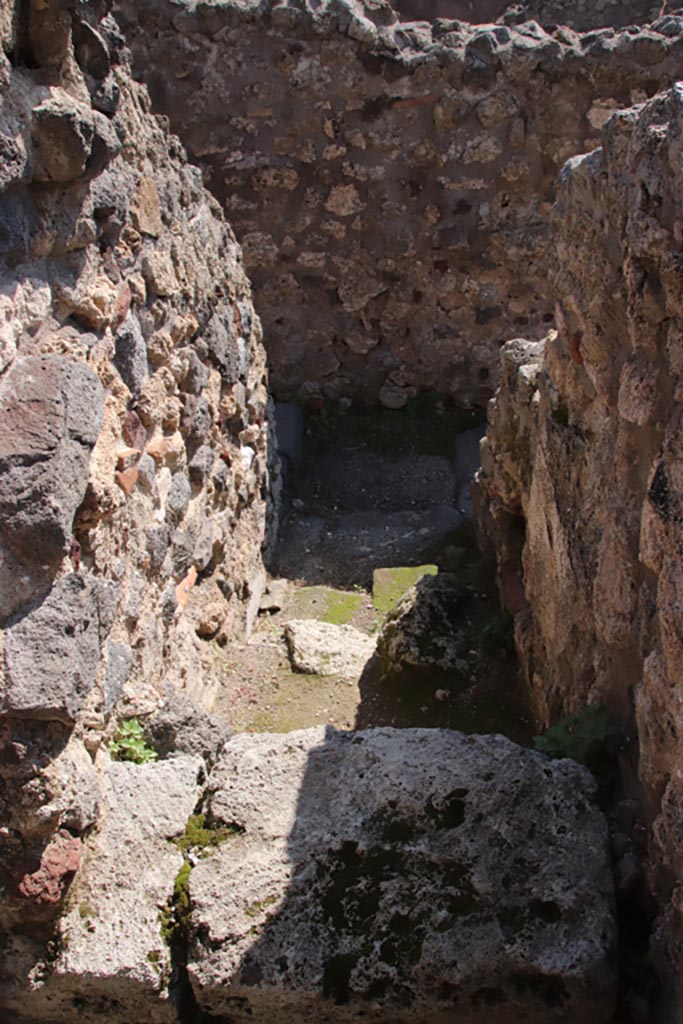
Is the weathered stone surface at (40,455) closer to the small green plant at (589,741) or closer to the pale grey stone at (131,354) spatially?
the pale grey stone at (131,354)

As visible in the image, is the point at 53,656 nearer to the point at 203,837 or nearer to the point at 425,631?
the point at 203,837

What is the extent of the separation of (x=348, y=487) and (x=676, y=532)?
3.90 metres

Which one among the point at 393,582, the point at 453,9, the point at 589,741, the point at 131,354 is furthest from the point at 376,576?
the point at 453,9

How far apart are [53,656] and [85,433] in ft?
1.63

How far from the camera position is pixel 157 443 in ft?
9.30

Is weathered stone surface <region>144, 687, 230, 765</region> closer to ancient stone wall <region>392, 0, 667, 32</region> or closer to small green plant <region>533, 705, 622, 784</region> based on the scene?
small green plant <region>533, 705, 622, 784</region>

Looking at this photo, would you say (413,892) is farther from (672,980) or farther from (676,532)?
(676,532)

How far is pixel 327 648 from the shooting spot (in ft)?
12.1

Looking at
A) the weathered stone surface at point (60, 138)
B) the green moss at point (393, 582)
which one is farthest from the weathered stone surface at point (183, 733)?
the green moss at point (393, 582)

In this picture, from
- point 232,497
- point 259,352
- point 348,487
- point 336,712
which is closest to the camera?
point 336,712

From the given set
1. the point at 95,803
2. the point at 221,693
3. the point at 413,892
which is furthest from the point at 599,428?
the point at 221,693

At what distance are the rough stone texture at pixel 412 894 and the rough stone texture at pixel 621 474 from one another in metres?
0.16

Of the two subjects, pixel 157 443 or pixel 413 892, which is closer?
pixel 413 892

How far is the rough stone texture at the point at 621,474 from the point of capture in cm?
167
